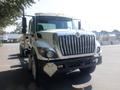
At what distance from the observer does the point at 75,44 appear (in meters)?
7.81

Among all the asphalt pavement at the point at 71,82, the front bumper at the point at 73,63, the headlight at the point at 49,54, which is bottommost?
the asphalt pavement at the point at 71,82

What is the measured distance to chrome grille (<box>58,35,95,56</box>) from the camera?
766cm

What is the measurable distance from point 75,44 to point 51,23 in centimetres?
214

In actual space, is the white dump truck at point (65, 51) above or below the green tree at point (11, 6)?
below

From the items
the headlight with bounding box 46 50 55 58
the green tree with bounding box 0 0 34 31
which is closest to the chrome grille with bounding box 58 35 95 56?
the headlight with bounding box 46 50 55 58

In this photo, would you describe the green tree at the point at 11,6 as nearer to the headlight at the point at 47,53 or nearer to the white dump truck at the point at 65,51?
the white dump truck at the point at 65,51

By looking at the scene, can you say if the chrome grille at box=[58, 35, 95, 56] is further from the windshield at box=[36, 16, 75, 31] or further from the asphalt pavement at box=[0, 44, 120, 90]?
the windshield at box=[36, 16, 75, 31]

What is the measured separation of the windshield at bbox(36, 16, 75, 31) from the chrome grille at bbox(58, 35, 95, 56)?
1.80 meters

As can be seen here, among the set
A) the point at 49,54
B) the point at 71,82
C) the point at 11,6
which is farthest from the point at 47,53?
the point at 11,6

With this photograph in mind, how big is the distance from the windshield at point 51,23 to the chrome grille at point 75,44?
1.80m

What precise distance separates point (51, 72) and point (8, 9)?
10130 mm

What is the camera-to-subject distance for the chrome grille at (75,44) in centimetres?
766

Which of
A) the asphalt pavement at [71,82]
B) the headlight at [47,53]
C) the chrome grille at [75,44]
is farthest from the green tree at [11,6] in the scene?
the headlight at [47,53]

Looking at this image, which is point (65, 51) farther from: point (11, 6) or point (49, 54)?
point (11, 6)
